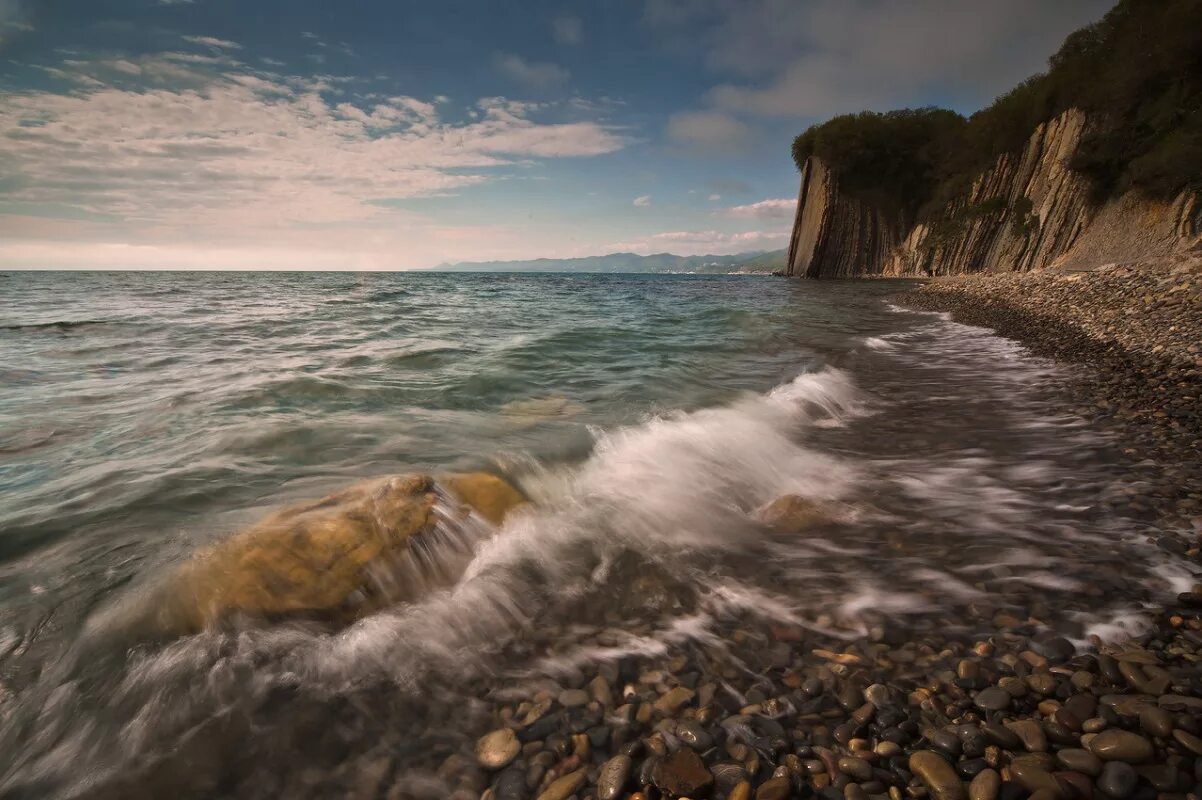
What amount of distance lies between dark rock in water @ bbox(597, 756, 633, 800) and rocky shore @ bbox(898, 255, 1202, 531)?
14.9ft

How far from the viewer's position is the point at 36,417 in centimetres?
736

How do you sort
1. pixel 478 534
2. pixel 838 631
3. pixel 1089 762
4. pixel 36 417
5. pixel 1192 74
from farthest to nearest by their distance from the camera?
pixel 1192 74 < pixel 36 417 < pixel 478 534 < pixel 838 631 < pixel 1089 762

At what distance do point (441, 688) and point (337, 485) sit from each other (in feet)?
10.4

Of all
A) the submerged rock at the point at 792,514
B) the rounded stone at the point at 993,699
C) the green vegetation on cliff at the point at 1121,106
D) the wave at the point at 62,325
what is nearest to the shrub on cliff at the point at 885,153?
the green vegetation on cliff at the point at 1121,106

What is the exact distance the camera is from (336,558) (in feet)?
12.0

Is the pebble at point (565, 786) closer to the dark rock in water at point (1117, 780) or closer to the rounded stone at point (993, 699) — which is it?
the rounded stone at point (993, 699)

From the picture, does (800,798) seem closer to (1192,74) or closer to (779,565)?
(779,565)

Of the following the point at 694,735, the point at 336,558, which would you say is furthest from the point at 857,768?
the point at 336,558

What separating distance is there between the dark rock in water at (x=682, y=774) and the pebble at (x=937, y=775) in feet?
2.79

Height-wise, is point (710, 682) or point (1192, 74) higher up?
point (1192, 74)

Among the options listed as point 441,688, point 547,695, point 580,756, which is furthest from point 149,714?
point 580,756

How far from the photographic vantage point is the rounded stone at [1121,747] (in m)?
1.97

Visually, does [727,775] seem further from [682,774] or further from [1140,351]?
→ [1140,351]

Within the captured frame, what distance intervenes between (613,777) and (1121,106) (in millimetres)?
42025
